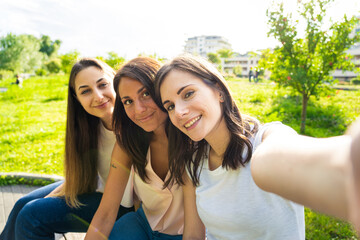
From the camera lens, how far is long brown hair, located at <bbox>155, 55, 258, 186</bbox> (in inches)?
60.7

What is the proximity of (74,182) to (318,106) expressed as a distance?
697 centimetres

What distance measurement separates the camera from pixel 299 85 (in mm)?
5824

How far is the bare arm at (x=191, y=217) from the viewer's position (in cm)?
189

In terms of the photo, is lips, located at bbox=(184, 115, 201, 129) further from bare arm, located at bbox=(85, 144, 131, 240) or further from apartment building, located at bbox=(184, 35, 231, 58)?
apartment building, located at bbox=(184, 35, 231, 58)

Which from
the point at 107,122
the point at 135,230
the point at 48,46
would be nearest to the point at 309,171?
the point at 135,230

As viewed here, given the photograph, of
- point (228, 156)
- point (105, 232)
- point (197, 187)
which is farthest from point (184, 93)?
point (105, 232)

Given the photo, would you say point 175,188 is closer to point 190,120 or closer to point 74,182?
point 190,120

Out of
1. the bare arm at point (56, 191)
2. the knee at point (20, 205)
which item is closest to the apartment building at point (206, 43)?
the bare arm at point (56, 191)

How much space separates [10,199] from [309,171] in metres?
4.61

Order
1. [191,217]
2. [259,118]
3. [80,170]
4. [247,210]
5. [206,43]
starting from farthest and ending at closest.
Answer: [206,43]
[259,118]
[80,170]
[191,217]
[247,210]

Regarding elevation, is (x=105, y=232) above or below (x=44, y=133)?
above

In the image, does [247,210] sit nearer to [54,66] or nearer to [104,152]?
[104,152]

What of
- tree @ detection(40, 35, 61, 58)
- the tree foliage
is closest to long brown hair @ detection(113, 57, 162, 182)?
the tree foliage

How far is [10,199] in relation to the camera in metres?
4.04
